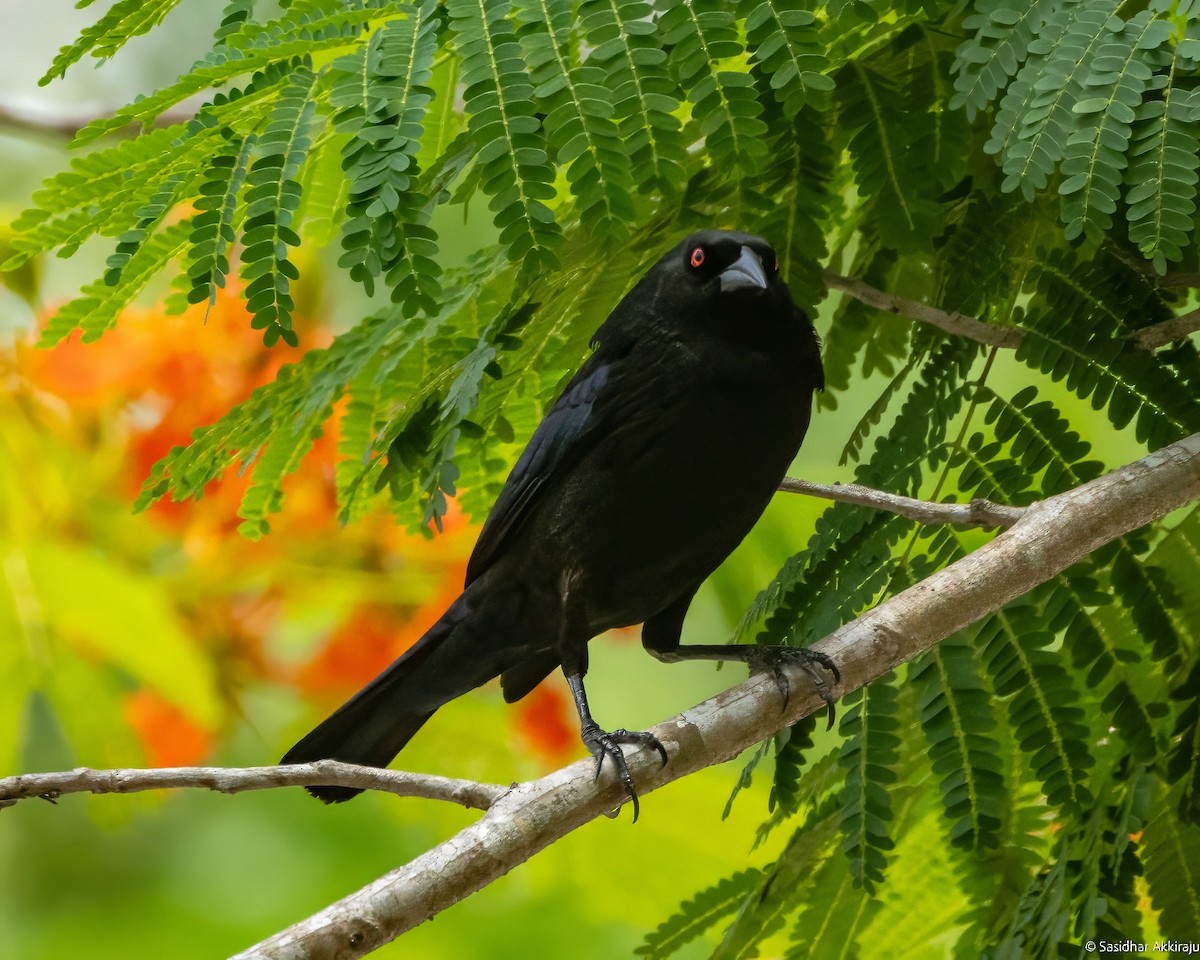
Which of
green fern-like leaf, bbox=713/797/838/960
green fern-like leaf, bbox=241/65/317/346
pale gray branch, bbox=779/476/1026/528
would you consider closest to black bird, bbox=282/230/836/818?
pale gray branch, bbox=779/476/1026/528

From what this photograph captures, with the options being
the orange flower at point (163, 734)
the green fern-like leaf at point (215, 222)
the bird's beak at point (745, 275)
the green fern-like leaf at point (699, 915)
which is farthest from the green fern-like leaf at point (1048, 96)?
the orange flower at point (163, 734)

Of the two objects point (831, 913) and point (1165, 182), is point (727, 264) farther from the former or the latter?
point (831, 913)

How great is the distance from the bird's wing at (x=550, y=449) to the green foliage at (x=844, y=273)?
0.13m

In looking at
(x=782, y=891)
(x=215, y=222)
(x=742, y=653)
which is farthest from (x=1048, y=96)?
(x=782, y=891)

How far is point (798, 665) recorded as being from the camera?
8.20ft

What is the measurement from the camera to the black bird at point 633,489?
99.3 inches

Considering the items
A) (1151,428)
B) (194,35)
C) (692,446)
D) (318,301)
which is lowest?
(1151,428)

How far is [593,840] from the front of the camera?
3.98m

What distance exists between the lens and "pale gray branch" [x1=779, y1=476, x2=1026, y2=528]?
2.45m

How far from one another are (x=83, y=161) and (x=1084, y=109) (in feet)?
5.51

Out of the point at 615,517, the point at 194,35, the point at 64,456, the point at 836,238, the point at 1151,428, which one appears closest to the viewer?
the point at 1151,428

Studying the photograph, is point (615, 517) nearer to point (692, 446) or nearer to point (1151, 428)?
point (692, 446)

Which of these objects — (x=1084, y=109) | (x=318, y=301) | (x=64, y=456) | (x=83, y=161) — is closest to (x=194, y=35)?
(x=318, y=301)

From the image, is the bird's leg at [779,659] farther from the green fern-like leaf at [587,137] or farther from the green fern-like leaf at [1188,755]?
the green fern-like leaf at [587,137]
